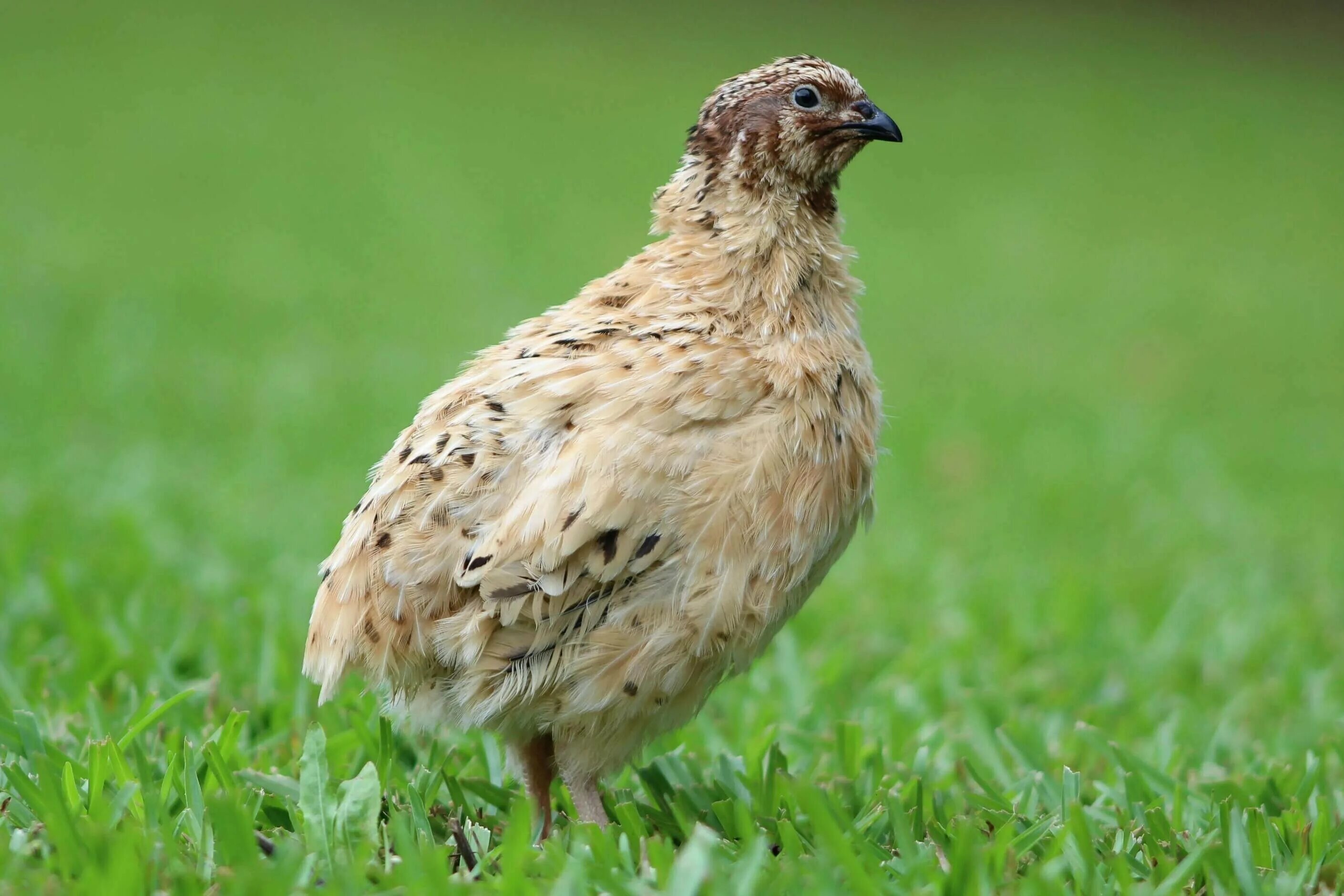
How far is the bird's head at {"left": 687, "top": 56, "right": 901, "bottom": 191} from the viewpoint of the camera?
11.5ft

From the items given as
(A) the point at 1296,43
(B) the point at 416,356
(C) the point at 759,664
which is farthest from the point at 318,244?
(A) the point at 1296,43

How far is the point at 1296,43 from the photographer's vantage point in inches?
989

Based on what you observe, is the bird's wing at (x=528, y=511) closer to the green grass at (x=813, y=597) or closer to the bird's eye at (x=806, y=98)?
the green grass at (x=813, y=597)

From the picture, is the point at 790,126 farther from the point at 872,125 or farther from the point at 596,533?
the point at 596,533

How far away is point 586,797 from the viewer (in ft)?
10.8

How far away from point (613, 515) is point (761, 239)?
87 cm

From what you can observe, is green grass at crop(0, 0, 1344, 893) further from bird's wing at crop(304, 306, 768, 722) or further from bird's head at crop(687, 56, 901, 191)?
bird's head at crop(687, 56, 901, 191)

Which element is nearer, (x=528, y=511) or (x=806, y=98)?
(x=528, y=511)

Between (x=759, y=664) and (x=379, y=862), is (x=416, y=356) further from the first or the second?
(x=379, y=862)

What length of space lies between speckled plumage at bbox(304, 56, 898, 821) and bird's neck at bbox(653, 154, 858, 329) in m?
0.01

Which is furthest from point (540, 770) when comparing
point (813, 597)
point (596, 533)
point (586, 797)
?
point (813, 597)

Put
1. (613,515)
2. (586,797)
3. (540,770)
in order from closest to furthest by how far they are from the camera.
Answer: (613,515), (586,797), (540,770)

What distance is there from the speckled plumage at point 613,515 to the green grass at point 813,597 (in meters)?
0.26

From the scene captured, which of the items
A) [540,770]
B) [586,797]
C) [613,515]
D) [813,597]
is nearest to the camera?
[613,515]
